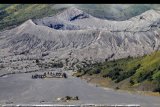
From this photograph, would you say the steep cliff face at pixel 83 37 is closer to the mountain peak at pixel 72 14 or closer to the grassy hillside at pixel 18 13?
the mountain peak at pixel 72 14

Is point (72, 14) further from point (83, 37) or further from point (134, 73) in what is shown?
point (134, 73)

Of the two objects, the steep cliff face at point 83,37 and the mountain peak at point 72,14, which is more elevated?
the mountain peak at point 72,14

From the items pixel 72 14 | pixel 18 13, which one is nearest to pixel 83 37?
pixel 72 14

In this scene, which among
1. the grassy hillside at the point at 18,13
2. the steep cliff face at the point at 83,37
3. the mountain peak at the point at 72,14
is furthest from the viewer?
the mountain peak at the point at 72,14

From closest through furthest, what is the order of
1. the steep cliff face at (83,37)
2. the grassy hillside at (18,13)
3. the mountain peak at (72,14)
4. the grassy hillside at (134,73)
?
the grassy hillside at (134,73)
the steep cliff face at (83,37)
the grassy hillside at (18,13)
the mountain peak at (72,14)

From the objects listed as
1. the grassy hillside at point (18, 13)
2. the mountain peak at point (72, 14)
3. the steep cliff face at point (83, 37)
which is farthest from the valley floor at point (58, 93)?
the mountain peak at point (72, 14)

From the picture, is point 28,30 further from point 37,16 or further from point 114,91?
point 114,91
